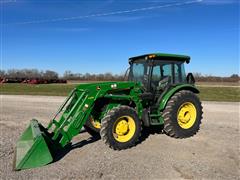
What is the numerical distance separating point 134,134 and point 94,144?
1.04 m

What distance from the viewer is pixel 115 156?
227 inches

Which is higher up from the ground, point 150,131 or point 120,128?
point 120,128

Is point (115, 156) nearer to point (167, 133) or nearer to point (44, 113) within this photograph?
point (167, 133)

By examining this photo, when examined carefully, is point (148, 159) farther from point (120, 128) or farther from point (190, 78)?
point (190, 78)

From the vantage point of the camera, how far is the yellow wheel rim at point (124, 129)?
624 cm

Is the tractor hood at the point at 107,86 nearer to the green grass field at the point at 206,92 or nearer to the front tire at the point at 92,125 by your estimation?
the front tire at the point at 92,125

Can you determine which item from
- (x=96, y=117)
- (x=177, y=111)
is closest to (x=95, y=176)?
(x=96, y=117)

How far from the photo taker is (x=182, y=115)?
24.5ft

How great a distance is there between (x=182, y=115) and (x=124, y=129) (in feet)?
6.46

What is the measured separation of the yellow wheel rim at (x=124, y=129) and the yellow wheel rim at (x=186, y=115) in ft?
5.34

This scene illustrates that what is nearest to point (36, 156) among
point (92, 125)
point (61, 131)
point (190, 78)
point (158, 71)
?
point (61, 131)

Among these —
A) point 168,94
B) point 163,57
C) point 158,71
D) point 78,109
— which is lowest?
point 78,109

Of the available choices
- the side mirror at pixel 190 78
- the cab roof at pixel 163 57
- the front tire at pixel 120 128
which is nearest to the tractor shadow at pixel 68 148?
the front tire at pixel 120 128

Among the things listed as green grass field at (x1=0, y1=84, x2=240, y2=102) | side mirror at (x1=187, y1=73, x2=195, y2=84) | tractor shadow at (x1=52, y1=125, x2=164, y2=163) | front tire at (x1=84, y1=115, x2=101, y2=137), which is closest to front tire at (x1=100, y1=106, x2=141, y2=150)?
tractor shadow at (x1=52, y1=125, x2=164, y2=163)
